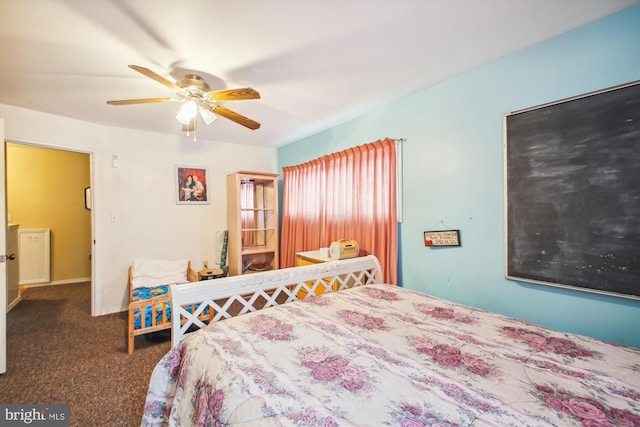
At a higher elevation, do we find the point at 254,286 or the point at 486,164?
the point at 486,164

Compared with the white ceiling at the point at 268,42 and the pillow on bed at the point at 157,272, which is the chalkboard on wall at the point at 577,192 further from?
the pillow on bed at the point at 157,272

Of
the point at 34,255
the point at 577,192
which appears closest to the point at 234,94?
the point at 577,192

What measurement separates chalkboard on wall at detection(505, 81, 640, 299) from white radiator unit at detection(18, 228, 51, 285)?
6375 millimetres

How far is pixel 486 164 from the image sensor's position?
6.35 feet

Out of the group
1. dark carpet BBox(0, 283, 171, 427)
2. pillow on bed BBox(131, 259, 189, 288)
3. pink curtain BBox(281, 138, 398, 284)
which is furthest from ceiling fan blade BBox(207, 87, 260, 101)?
pillow on bed BBox(131, 259, 189, 288)

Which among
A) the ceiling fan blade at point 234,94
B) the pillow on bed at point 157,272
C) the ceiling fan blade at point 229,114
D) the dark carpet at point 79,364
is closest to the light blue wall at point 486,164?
the ceiling fan blade at point 229,114

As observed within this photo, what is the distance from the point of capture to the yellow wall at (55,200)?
4.17 metres

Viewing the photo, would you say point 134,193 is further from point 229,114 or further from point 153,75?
point 153,75

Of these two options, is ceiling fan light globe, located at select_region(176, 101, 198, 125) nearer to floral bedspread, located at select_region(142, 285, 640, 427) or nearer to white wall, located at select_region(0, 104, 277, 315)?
floral bedspread, located at select_region(142, 285, 640, 427)

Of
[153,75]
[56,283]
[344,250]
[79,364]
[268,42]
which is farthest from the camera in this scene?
[56,283]

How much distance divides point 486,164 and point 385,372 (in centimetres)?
168

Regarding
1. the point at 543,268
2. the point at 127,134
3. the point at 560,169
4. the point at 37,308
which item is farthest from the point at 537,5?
the point at 37,308

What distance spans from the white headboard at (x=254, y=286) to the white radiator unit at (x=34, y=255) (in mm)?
4337

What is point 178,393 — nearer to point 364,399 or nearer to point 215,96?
point 364,399
